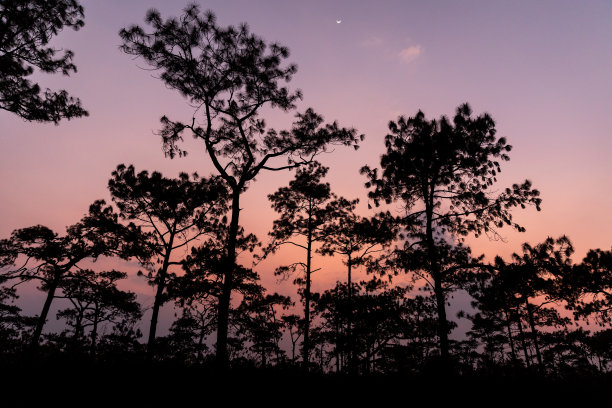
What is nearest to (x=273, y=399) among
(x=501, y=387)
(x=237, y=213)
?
(x=501, y=387)

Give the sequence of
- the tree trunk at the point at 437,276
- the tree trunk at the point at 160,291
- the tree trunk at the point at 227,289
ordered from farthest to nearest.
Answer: the tree trunk at the point at 160,291 → the tree trunk at the point at 437,276 → the tree trunk at the point at 227,289

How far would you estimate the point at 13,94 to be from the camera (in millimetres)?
10859

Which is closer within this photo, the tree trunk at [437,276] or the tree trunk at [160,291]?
the tree trunk at [437,276]

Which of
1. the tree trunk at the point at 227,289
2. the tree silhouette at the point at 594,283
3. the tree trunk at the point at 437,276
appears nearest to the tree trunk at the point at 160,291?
the tree trunk at the point at 227,289

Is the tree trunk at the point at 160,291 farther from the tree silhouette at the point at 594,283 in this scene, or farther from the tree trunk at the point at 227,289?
the tree silhouette at the point at 594,283

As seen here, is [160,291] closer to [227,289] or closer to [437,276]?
[227,289]

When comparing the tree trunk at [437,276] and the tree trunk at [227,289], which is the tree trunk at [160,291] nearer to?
the tree trunk at [227,289]

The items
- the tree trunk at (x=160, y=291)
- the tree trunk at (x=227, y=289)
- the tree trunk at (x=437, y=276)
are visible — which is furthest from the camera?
the tree trunk at (x=160, y=291)

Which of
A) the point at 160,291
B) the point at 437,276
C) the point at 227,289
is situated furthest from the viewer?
the point at 160,291

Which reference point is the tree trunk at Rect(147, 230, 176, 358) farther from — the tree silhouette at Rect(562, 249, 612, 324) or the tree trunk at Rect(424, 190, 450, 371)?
the tree silhouette at Rect(562, 249, 612, 324)

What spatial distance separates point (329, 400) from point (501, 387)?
4.37m

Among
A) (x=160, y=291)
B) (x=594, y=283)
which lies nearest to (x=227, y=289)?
(x=160, y=291)

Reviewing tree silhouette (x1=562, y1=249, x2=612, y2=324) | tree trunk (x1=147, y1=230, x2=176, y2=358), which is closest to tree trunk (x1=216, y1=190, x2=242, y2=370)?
tree trunk (x1=147, y1=230, x2=176, y2=358)

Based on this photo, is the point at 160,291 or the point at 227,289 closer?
the point at 227,289
